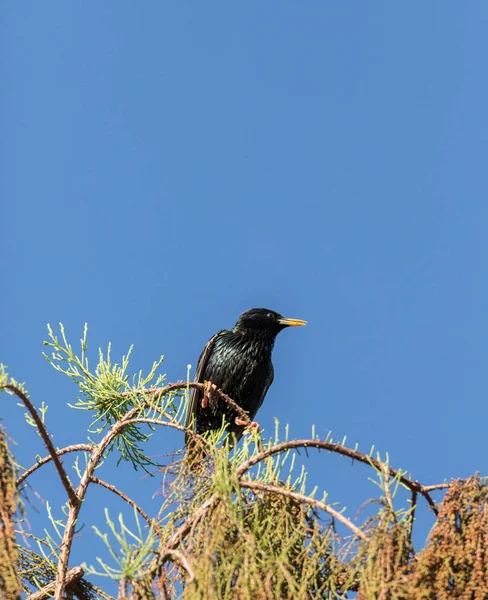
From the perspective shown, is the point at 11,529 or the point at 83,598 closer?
the point at 11,529

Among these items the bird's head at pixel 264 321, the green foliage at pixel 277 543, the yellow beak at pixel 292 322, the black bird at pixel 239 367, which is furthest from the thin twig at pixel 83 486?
the yellow beak at pixel 292 322

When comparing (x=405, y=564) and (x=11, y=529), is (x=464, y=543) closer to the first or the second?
(x=405, y=564)

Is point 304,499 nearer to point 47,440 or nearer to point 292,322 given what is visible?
point 47,440

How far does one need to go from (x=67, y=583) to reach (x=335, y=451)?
1573 mm

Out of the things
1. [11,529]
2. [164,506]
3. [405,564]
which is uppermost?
[164,506]

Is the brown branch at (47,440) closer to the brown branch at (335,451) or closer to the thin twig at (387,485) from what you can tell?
the brown branch at (335,451)

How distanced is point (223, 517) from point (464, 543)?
764 millimetres

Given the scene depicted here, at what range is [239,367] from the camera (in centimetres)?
711

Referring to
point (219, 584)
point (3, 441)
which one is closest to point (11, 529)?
point (3, 441)

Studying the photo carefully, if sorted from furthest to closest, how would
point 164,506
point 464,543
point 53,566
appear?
point 53,566 < point 164,506 < point 464,543

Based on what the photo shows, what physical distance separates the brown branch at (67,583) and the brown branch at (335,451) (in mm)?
1126

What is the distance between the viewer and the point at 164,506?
325 cm

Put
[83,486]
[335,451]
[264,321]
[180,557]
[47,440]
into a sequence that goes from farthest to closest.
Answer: [264,321]
[83,486]
[47,440]
[335,451]
[180,557]

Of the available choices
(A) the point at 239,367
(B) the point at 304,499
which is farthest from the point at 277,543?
(A) the point at 239,367
